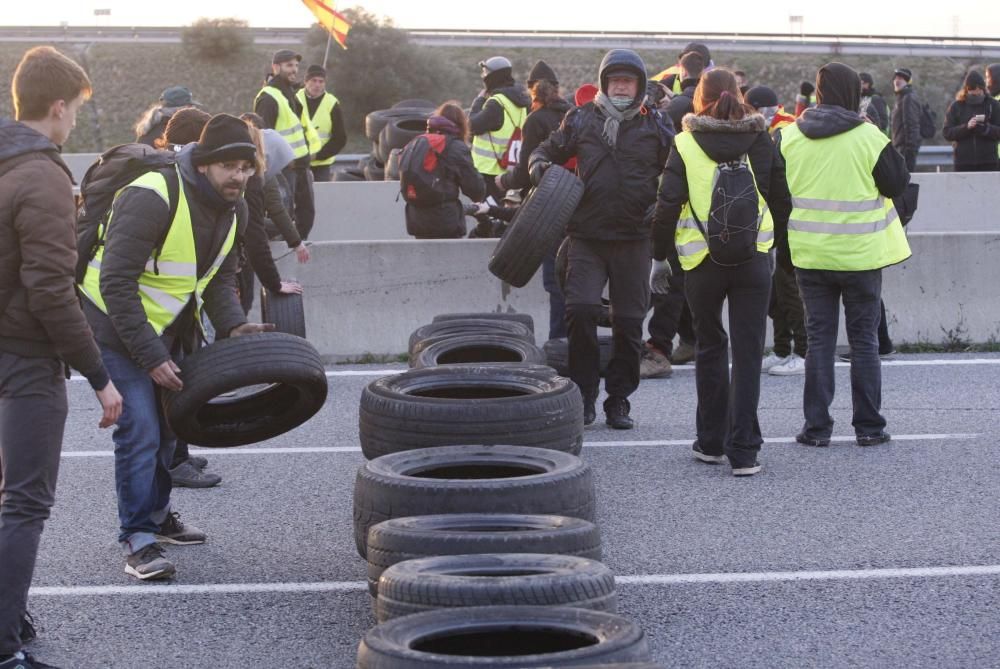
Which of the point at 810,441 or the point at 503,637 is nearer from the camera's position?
the point at 503,637

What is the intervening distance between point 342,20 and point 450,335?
1189 centimetres

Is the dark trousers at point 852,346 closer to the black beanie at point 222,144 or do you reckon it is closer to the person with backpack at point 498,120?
the black beanie at point 222,144

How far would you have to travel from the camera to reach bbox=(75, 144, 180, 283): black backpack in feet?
21.3

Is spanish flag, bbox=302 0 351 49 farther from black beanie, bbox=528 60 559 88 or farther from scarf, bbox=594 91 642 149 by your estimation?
scarf, bbox=594 91 642 149

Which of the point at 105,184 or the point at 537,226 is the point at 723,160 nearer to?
the point at 537,226

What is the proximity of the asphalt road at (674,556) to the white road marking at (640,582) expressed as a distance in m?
0.01

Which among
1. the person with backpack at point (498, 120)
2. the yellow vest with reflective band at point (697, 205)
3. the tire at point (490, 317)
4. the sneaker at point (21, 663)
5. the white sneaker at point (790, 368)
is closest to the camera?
the sneaker at point (21, 663)

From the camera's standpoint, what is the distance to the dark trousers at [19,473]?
5199mm

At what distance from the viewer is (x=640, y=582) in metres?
6.28

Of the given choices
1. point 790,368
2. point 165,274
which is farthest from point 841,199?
point 165,274

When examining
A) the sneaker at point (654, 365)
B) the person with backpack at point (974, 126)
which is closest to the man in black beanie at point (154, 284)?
the sneaker at point (654, 365)

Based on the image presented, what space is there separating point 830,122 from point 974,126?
37.6 ft

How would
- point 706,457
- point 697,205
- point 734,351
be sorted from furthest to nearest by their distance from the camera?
point 706,457 → point 734,351 → point 697,205

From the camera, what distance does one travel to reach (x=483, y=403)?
21.9 ft
